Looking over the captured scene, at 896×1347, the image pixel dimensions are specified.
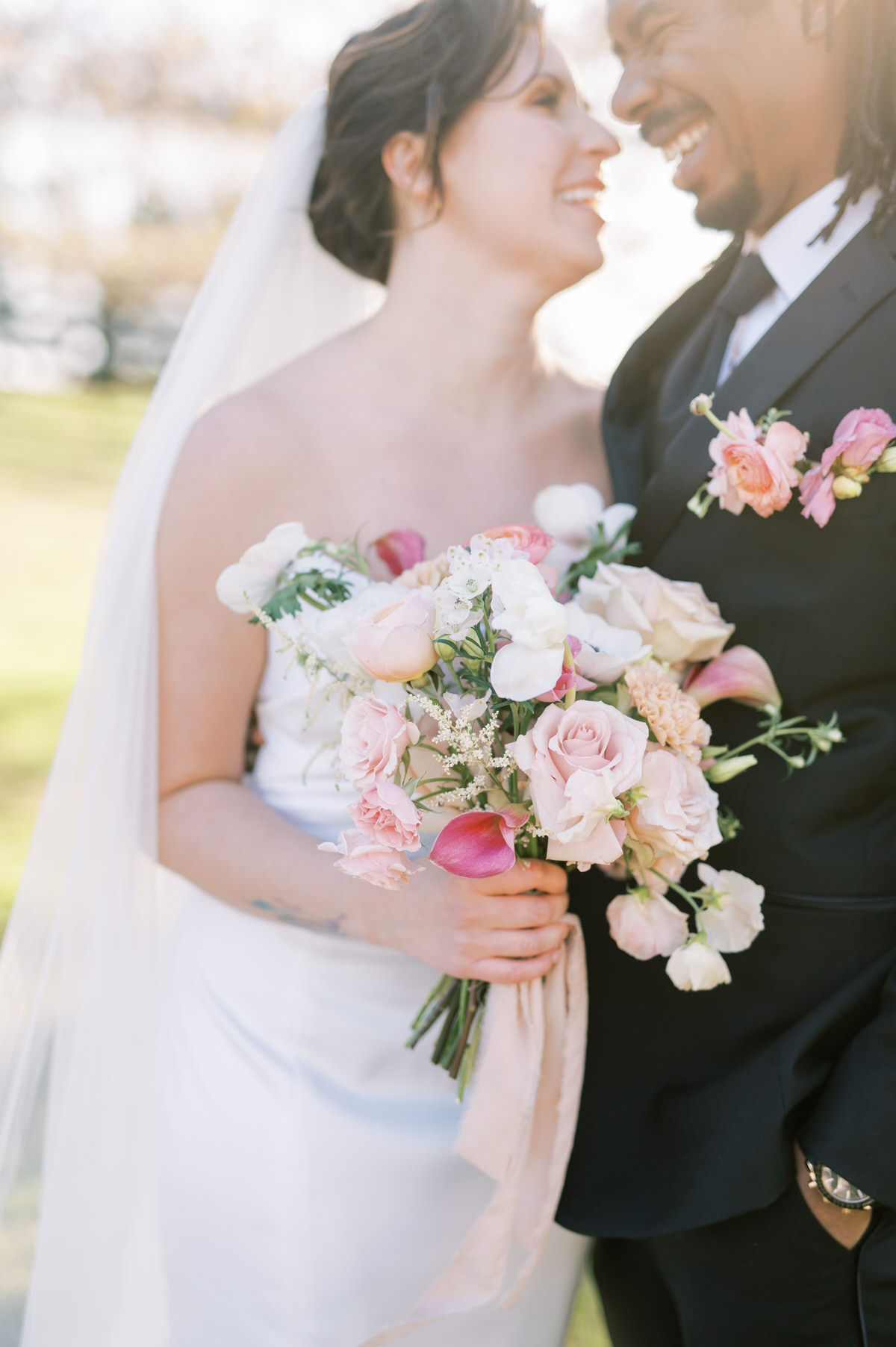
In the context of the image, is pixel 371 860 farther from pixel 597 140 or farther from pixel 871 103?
pixel 597 140

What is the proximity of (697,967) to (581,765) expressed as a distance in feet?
1.39

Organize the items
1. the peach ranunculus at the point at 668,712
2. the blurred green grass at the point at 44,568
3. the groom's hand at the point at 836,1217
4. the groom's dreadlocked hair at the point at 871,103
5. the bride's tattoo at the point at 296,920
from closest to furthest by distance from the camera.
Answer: the peach ranunculus at the point at 668,712, the groom's hand at the point at 836,1217, the groom's dreadlocked hair at the point at 871,103, the bride's tattoo at the point at 296,920, the blurred green grass at the point at 44,568

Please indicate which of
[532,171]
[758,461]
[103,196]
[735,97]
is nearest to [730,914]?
[758,461]

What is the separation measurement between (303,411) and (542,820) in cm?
125

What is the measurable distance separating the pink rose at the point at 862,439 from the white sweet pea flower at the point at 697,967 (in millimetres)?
754

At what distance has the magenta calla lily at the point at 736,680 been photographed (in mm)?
1709

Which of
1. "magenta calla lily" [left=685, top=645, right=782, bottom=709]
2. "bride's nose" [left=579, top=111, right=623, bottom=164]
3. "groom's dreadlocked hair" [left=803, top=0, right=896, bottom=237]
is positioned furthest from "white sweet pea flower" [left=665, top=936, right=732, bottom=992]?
"bride's nose" [left=579, top=111, right=623, bottom=164]

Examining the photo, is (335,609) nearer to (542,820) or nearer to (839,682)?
(542,820)

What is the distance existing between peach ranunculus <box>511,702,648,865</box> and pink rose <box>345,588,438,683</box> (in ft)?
0.56

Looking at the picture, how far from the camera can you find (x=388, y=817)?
57.3 inches

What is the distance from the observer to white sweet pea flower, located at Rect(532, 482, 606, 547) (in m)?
2.06

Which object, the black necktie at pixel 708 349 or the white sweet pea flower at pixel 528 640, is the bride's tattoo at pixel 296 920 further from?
the black necktie at pixel 708 349

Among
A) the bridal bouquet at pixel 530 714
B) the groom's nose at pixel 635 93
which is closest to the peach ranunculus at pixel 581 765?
the bridal bouquet at pixel 530 714

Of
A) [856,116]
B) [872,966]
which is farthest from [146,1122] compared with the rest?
[856,116]
